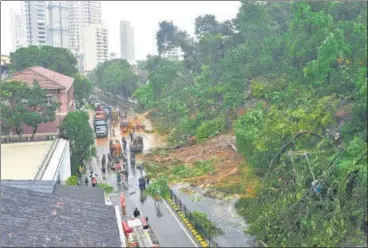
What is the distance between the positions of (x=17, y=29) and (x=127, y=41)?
35.0 m

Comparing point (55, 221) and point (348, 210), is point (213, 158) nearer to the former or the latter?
point (348, 210)

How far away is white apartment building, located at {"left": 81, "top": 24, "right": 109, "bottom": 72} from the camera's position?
101m

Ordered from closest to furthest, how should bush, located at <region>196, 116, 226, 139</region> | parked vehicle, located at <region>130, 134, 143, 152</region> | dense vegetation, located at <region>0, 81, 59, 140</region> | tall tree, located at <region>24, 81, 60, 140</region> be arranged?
1. dense vegetation, located at <region>0, 81, 59, 140</region>
2. tall tree, located at <region>24, 81, 60, 140</region>
3. parked vehicle, located at <region>130, 134, 143, 152</region>
4. bush, located at <region>196, 116, 226, 139</region>

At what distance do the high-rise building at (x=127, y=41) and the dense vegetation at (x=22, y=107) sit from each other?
10985 centimetres

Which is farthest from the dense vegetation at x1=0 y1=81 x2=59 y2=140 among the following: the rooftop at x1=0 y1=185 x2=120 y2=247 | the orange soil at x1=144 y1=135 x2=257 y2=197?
the rooftop at x1=0 y1=185 x2=120 y2=247

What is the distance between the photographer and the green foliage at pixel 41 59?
39.0 meters

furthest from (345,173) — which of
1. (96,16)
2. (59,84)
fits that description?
(96,16)

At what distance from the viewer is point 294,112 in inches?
822

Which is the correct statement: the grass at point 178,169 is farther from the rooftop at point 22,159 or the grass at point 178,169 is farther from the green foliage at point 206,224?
the green foliage at point 206,224

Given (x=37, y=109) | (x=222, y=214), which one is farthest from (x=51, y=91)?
(x=222, y=214)

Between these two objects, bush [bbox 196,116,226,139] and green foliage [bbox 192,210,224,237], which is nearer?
green foliage [bbox 192,210,224,237]

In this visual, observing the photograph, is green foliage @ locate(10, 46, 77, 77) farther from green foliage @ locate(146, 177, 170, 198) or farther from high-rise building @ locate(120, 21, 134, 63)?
high-rise building @ locate(120, 21, 134, 63)

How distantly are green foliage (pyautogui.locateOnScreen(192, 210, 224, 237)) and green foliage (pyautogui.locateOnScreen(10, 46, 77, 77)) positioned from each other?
2897 cm

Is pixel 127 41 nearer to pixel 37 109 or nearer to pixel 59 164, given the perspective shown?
pixel 37 109
